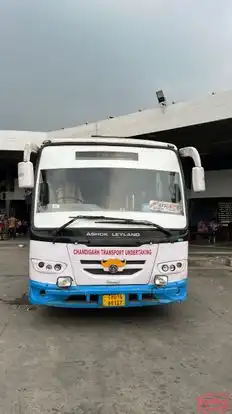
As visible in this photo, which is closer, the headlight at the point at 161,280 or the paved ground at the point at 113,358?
the paved ground at the point at 113,358

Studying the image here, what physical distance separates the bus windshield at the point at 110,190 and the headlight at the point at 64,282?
3.51 feet

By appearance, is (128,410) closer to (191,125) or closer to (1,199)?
(191,125)

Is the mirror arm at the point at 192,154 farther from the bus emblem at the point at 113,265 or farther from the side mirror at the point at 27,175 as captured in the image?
the side mirror at the point at 27,175

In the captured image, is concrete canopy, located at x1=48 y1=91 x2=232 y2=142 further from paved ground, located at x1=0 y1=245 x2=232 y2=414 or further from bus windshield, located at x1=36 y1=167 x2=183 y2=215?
bus windshield, located at x1=36 y1=167 x2=183 y2=215

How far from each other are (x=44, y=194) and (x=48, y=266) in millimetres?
1204

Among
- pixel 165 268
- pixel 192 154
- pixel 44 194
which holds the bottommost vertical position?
pixel 165 268

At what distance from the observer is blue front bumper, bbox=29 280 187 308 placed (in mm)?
6992

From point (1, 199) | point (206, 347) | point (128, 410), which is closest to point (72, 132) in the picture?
point (1, 199)

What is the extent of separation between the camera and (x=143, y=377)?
204 inches

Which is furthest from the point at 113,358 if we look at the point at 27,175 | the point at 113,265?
the point at 27,175

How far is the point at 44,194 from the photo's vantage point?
7.66m

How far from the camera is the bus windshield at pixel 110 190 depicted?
7523 mm

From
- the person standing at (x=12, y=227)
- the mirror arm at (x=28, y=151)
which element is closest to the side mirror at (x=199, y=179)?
the mirror arm at (x=28, y=151)

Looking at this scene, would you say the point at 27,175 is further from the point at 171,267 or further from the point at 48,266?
the point at 171,267
